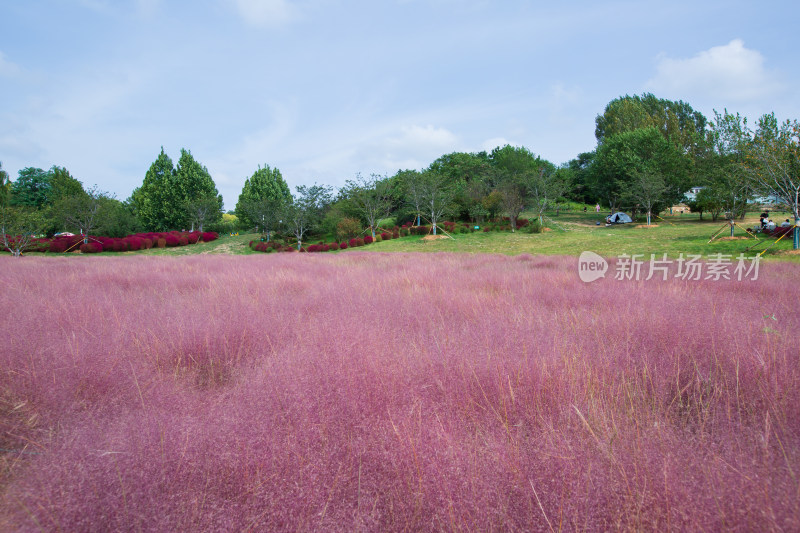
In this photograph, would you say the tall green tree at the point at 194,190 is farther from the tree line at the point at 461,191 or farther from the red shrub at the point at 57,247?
the red shrub at the point at 57,247

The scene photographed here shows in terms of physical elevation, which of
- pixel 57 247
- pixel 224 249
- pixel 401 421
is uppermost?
pixel 57 247

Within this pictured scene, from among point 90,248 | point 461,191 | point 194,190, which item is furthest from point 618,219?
point 194,190

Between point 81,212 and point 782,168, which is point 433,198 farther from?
point 81,212

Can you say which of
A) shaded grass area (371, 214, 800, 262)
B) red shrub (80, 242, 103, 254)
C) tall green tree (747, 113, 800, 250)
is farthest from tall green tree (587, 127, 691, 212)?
red shrub (80, 242, 103, 254)

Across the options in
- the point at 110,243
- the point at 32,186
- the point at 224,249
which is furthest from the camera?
the point at 32,186

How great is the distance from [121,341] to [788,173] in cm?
2134

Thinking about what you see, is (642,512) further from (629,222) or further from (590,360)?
(629,222)

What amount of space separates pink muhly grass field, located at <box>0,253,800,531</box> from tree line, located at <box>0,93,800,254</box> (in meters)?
15.8

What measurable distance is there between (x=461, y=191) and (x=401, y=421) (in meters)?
33.3

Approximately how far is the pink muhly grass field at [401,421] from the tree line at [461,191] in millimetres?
15841

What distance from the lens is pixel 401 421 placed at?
1.55 meters

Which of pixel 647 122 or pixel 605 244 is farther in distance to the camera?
pixel 647 122

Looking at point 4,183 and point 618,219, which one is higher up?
point 4,183

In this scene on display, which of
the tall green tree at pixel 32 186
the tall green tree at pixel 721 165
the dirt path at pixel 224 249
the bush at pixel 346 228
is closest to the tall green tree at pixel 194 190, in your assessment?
the dirt path at pixel 224 249
